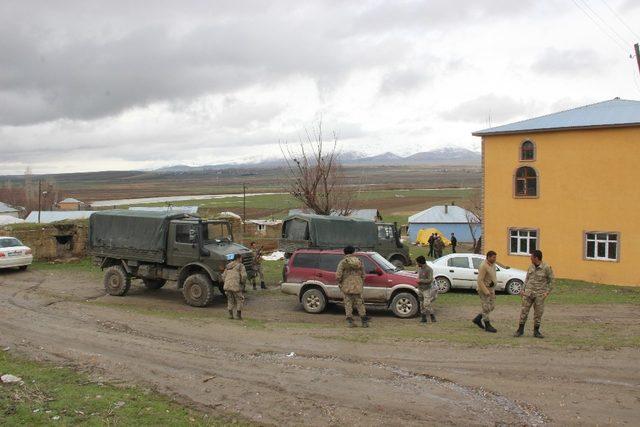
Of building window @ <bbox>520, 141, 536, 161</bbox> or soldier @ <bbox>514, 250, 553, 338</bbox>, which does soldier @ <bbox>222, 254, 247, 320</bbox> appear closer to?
soldier @ <bbox>514, 250, 553, 338</bbox>

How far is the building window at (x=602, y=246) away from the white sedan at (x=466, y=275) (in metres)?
6.76

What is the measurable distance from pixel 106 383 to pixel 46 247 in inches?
672

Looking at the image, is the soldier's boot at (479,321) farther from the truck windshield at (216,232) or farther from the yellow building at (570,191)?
the yellow building at (570,191)

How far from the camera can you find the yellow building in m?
22.9

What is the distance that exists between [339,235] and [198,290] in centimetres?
644

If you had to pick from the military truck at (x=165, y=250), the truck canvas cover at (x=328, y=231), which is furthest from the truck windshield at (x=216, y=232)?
the truck canvas cover at (x=328, y=231)

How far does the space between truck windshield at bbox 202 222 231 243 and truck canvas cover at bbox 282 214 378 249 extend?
3.10 metres

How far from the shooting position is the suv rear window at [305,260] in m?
15.0

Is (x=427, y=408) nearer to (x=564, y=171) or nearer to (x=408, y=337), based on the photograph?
(x=408, y=337)

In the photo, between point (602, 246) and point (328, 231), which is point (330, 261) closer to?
point (328, 231)

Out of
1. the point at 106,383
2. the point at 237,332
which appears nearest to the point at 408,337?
the point at 237,332

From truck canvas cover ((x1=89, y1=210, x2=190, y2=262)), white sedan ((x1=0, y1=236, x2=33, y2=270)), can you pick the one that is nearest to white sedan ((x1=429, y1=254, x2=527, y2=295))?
truck canvas cover ((x1=89, y1=210, x2=190, y2=262))

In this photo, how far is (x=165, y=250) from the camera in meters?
16.3

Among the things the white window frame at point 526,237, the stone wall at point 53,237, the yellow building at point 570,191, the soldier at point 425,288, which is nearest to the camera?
the soldier at point 425,288
